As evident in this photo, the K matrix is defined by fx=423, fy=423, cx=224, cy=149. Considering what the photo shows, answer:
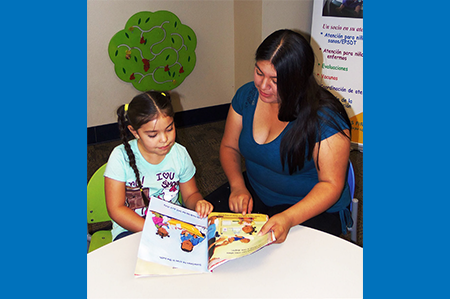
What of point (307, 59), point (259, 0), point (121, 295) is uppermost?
point (259, 0)

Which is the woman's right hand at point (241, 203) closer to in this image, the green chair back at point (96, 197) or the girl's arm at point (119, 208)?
the girl's arm at point (119, 208)

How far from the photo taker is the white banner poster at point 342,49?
129 inches

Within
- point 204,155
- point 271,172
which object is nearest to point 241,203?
point 271,172

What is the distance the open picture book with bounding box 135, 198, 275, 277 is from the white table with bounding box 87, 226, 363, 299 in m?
0.03

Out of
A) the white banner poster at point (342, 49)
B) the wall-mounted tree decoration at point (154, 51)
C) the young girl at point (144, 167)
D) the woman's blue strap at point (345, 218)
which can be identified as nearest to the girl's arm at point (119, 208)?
the young girl at point (144, 167)

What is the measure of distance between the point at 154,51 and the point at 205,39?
0.54 metres

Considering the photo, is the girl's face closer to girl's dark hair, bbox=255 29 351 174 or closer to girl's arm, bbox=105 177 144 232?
girl's arm, bbox=105 177 144 232

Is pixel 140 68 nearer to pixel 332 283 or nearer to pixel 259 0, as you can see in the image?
pixel 259 0

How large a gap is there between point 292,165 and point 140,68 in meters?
2.53

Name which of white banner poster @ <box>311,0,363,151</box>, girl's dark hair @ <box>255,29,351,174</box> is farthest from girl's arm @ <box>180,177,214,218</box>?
white banner poster @ <box>311,0,363,151</box>

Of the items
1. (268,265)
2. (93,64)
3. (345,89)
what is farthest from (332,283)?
(93,64)

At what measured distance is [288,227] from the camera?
1.25m

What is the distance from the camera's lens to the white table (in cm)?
103

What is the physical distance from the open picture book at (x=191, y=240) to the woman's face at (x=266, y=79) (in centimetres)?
43
